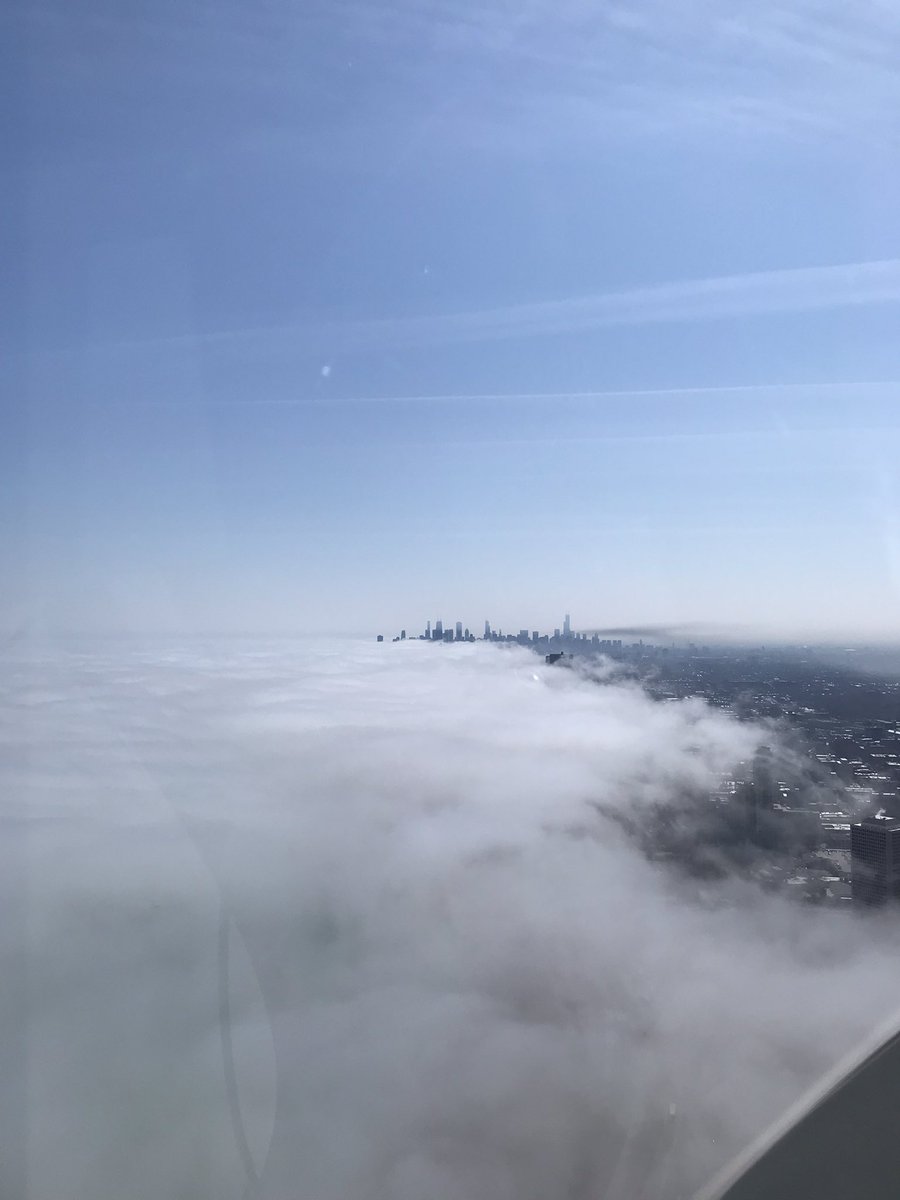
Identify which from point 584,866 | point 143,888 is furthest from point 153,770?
point 584,866

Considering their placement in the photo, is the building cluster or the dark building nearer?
the dark building

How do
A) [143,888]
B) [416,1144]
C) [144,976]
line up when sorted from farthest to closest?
[143,888] → [144,976] → [416,1144]

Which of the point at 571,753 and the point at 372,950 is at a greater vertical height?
the point at 571,753

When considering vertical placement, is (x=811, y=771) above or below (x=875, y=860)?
above

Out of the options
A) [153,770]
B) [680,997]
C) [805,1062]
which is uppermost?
[153,770]

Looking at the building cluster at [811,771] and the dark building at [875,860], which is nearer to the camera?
the dark building at [875,860]

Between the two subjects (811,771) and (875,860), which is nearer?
(875,860)

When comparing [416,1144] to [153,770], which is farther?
[153,770]

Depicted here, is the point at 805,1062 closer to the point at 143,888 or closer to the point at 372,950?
the point at 372,950
